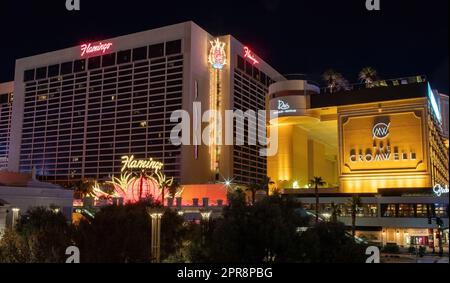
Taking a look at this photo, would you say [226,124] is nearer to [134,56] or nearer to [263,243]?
[134,56]

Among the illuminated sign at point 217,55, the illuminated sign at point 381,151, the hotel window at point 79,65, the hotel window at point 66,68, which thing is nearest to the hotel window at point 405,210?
the illuminated sign at point 381,151

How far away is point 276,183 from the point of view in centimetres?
9669

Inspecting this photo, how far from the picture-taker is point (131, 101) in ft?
436

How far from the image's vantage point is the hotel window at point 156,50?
130 meters

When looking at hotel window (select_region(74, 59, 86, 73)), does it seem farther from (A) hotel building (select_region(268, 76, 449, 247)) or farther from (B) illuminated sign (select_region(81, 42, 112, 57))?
(A) hotel building (select_region(268, 76, 449, 247))

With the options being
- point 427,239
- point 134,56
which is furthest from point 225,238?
point 134,56

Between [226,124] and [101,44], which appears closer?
[226,124]

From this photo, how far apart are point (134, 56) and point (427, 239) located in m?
93.2

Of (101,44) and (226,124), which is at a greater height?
(101,44)

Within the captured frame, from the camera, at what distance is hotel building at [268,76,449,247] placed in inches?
2790

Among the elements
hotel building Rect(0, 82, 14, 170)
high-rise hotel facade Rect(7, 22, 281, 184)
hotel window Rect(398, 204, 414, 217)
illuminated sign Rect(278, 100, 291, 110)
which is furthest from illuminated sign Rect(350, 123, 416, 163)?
hotel building Rect(0, 82, 14, 170)

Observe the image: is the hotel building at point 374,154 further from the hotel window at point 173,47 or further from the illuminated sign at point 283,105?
the hotel window at point 173,47

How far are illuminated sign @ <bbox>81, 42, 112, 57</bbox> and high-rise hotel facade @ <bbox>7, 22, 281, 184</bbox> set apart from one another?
0.96 feet

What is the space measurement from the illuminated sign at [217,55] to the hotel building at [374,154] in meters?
33.7
